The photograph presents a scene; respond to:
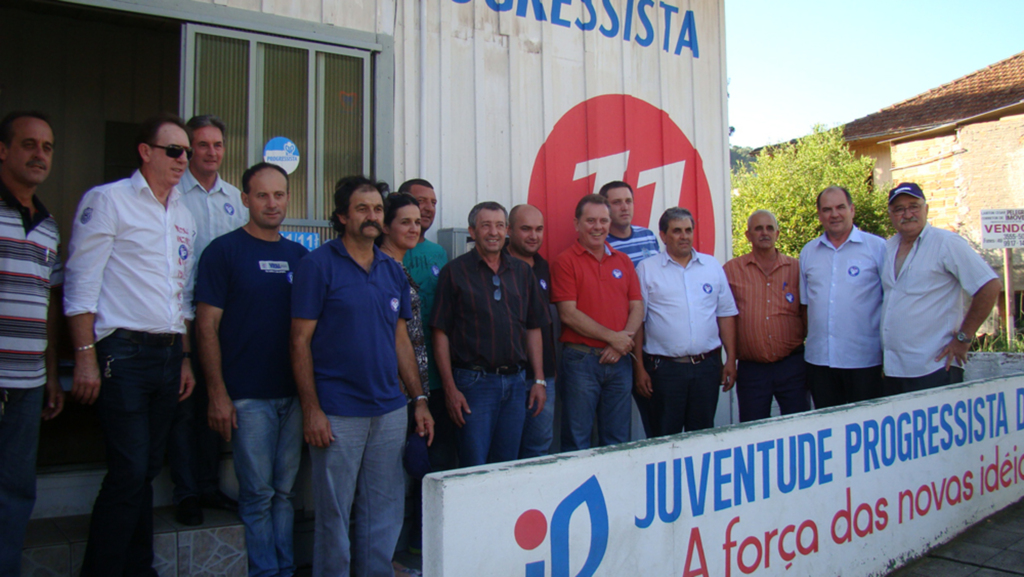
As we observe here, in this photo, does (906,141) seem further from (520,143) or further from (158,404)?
(158,404)

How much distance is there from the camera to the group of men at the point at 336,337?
2.49 meters

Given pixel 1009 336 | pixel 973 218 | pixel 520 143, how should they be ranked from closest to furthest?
1. pixel 520 143
2. pixel 1009 336
3. pixel 973 218

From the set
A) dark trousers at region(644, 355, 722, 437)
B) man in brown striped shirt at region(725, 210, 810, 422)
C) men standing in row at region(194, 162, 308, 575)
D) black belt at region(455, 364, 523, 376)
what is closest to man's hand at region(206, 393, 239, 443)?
men standing in row at region(194, 162, 308, 575)

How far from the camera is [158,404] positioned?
103 inches

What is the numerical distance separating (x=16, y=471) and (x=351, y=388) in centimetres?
114

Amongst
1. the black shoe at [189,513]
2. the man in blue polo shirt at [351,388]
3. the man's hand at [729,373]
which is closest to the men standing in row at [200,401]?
the black shoe at [189,513]

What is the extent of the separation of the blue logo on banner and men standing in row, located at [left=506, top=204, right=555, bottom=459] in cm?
134

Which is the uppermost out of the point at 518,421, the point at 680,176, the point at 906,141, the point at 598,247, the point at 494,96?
the point at 906,141

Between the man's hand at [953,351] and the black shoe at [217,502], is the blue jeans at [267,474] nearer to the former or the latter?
the black shoe at [217,502]

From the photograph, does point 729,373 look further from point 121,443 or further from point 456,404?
point 121,443

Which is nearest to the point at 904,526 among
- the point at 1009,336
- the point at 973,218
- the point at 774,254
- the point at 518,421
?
the point at 774,254

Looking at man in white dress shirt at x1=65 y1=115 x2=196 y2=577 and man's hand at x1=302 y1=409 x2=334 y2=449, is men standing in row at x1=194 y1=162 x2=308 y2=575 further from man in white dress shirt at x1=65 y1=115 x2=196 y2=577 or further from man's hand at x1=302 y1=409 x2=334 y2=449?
man's hand at x1=302 y1=409 x2=334 y2=449

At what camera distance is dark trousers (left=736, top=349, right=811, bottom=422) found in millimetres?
4289

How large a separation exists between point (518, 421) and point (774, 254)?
7.01 ft
